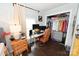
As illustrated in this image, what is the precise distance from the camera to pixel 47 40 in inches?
98.1

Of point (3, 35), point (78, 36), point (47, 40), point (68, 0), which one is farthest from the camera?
point (47, 40)

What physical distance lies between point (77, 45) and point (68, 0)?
0.73 m

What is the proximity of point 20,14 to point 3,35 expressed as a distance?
1.99ft

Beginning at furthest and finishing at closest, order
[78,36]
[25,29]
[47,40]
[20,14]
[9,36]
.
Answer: [47,40] < [25,29] < [20,14] < [9,36] < [78,36]

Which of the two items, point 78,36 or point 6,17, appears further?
point 6,17

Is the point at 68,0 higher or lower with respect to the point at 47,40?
higher

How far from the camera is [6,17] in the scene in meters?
1.62

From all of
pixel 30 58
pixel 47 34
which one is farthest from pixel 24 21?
pixel 30 58

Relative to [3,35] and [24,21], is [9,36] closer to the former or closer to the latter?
[3,35]

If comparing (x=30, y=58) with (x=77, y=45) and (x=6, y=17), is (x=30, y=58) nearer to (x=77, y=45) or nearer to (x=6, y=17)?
(x=77, y=45)

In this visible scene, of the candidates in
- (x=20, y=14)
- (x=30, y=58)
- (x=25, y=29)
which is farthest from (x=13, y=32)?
(x=30, y=58)

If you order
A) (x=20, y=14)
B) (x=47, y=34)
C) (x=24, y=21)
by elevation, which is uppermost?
(x=20, y=14)

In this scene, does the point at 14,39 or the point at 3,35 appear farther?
the point at 14,39

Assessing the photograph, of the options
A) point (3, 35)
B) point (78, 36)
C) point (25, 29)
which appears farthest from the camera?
point (25, 29)
